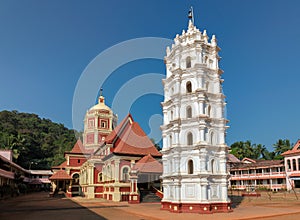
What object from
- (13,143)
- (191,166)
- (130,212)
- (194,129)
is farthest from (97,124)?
(13,143)

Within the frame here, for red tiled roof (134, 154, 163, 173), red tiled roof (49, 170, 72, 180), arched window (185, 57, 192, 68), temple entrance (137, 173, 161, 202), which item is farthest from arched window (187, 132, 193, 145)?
red tiled roof (49, 170, 72, 180)

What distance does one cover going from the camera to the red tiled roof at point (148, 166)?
3088 centimetres

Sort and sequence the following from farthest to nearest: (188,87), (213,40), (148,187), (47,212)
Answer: (148,187)
(213,40)
(188,87)
(47,212)

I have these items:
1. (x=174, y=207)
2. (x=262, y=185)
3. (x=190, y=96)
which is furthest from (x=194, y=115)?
(x=262, y=185)

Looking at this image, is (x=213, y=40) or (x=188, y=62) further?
(x=213, y=40)

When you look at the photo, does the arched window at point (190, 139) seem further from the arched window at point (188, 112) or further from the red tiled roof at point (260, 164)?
the red tiled roof at point (260, 164)

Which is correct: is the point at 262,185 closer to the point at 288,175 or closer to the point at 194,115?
the point at 288,175

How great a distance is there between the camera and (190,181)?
68.0 ft

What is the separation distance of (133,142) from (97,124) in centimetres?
1639

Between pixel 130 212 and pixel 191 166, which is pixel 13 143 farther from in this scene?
pixel 191 166

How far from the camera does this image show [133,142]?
36250mm

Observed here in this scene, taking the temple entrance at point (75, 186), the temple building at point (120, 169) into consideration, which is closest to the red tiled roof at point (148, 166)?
the temple building at point (120, 169)

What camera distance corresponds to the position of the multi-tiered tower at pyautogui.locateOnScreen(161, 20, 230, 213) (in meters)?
20.6

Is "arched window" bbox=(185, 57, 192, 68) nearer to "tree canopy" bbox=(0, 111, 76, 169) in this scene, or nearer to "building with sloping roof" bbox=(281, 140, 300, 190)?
"building with sloping roof" bbox=(281, 140, 300, 190)
